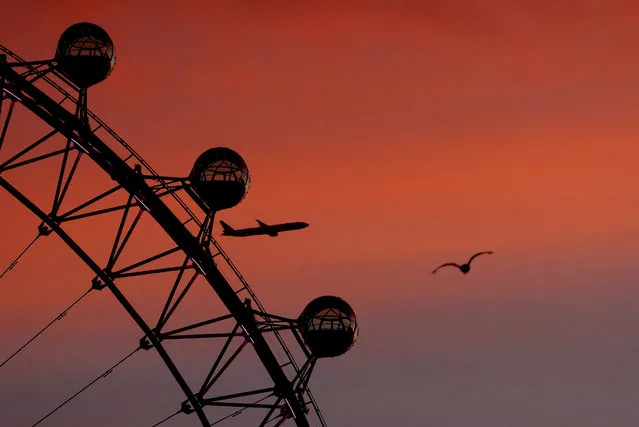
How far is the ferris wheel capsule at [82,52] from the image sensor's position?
3847 cm

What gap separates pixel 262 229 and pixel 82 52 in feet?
22.4

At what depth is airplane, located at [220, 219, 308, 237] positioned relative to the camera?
41531mm

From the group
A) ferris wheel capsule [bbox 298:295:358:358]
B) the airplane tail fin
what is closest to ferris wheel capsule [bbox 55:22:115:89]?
the airplane tail fin

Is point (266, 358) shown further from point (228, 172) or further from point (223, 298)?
point (228, 172)

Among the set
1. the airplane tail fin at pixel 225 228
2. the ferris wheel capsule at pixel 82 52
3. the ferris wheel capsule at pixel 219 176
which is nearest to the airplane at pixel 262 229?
the airplane tail fin at pixel 225 228

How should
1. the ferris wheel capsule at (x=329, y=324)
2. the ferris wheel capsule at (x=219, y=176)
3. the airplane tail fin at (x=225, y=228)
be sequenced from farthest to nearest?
1. the airplane tail fin at (x=225, y=228)
2. the ferris wheel capsule at (x=329, y=324)
3. the ferris wheel capsule at (x=219, y=176)

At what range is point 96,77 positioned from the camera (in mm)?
38750

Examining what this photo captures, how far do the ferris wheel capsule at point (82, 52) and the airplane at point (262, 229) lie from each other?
500 cm

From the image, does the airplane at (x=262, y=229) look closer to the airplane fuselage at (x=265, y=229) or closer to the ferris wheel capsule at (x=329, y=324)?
the airplane fuselage at (x=265, y=229)

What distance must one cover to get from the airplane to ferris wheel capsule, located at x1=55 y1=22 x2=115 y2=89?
5001 mm

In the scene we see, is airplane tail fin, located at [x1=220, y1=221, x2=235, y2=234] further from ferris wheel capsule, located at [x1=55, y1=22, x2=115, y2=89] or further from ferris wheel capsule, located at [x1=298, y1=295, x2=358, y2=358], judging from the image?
ferris wheel capsule, located at [x1=55, y1=22, x2=115, y2=89]

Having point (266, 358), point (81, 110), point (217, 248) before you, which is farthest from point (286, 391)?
point (81, 110)

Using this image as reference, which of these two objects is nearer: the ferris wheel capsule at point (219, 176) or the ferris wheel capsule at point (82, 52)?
the ferris wheel capsule at point (219, 176)

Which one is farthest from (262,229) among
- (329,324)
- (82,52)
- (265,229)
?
(82,52)
